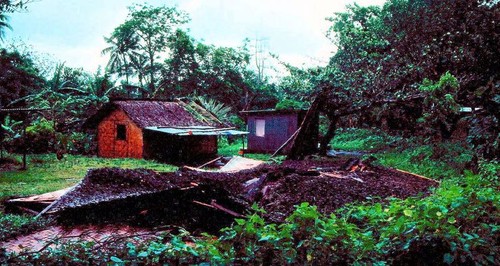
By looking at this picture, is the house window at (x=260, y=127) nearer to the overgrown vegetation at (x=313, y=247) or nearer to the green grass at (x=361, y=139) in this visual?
the green grass at (x=361, y=139)

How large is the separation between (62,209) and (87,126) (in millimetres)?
18165

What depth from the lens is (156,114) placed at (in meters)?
23.6

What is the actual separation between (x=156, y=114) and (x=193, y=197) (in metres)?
16.5

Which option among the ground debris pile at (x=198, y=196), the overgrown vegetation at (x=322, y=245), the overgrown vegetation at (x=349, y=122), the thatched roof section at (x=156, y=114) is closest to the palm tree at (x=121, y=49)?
the overgrown vegetation at (x=349, y=122)

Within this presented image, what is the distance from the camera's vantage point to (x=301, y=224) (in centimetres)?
322

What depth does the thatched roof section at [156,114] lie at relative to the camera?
22.6 meters

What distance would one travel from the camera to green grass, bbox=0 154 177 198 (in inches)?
473

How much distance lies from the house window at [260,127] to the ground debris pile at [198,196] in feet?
49.4

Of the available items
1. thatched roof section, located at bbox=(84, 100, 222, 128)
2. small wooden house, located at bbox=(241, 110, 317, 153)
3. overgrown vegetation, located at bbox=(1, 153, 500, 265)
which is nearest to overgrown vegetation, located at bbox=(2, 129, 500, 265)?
overgrown vegetation, located at bbox=(1, 153, 500, 265)

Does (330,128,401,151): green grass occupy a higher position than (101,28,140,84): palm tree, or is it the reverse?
(101,28,140,84): palm tree

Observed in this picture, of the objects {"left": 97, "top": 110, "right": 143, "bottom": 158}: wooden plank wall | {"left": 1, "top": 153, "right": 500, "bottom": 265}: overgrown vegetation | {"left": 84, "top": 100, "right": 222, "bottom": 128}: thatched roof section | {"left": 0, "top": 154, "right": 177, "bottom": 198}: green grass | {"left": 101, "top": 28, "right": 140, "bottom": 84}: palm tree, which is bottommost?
{"left": 0, "top": 154, "right": 177, "bottom": 198}: green grass

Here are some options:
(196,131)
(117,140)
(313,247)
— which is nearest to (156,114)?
(117,140)

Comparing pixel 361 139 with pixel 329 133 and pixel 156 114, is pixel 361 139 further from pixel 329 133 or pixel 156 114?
pixel 156 114

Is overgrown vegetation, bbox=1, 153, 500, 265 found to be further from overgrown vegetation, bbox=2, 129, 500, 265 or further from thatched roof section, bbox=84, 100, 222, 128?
thatched roof section, bbox=84, 100, 222, 128
